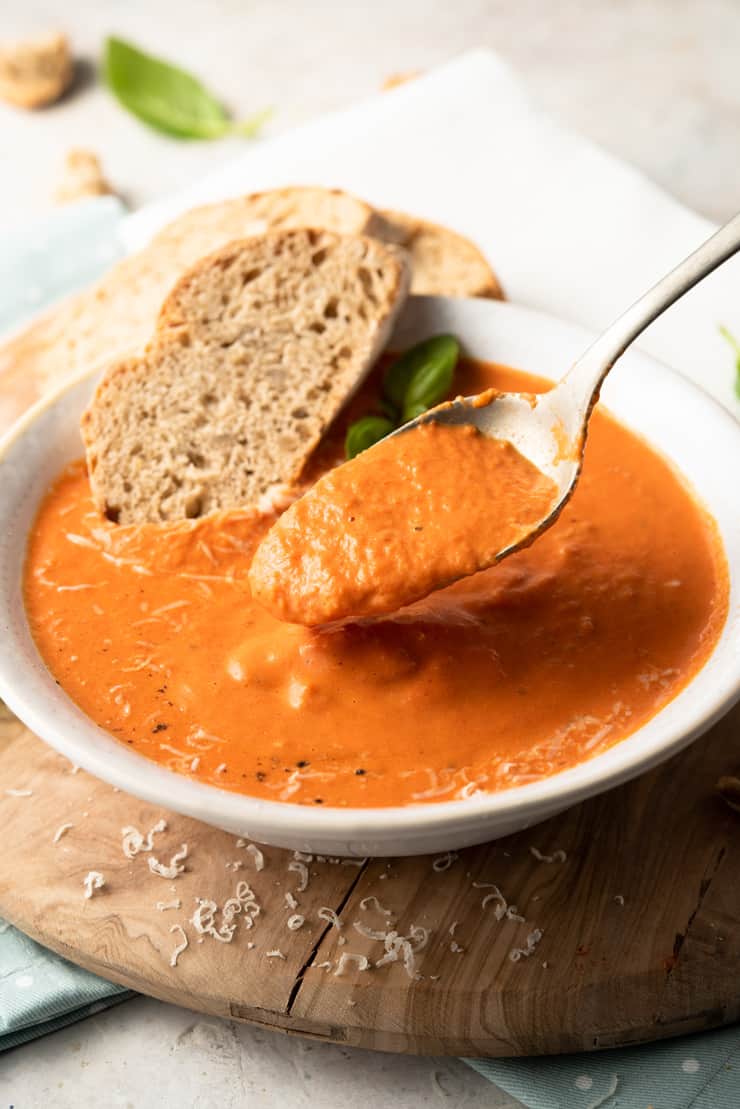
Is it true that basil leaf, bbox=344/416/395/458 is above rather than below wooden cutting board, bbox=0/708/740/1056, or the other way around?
above

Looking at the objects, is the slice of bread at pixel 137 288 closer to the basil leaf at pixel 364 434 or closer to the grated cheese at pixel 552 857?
the basil leaf at pixel 364 434

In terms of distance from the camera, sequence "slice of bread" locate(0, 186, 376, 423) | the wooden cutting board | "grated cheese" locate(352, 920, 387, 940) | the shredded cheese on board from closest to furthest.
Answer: the wooden cutting board
"grated cheese" locate(352, 920, 387, 940)
the shredded cheese on board
"slice of bread" locate(0, 186, 376, 423)

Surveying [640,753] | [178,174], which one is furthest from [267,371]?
[178,174]

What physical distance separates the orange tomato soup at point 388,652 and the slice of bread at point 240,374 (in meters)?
0.19

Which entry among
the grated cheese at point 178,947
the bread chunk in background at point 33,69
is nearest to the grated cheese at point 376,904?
the grated cheese at point 178,947

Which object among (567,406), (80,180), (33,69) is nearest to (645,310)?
(567,406)

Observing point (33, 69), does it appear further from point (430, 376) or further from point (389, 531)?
point (389, 531)

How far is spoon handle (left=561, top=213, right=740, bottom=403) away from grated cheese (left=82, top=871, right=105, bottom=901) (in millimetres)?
1394

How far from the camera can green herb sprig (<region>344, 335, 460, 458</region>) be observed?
334cm

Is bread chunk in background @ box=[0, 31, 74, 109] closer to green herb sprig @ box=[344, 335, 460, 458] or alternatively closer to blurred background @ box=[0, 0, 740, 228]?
blurred background @ box=[0, 0, 740, 228]

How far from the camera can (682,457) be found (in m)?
3.17

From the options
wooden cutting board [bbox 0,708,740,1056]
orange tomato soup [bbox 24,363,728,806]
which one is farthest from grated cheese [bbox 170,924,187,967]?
orange tomato soup [bbox 24,363,728,806]

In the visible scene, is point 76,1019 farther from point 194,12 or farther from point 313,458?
point 194,12

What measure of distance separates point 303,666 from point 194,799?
0.44 m
